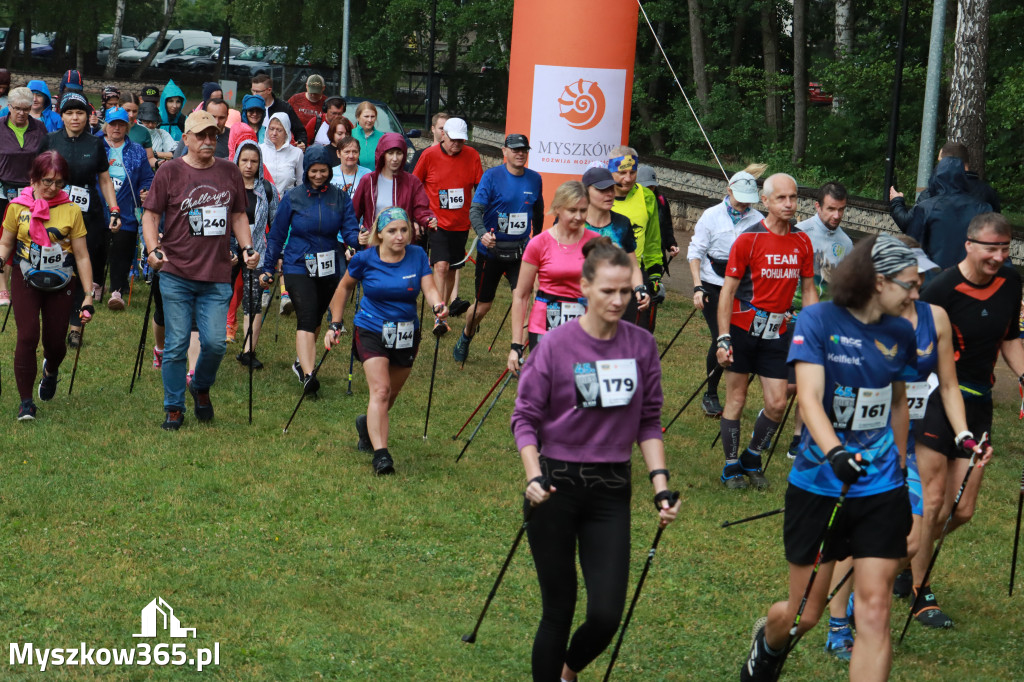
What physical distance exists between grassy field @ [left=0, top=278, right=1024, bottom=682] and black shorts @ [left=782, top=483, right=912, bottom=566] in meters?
1.11

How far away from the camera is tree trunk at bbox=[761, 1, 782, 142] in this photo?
92.4ft

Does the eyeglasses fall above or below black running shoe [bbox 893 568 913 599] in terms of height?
above

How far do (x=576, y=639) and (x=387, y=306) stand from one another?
13.1 ft

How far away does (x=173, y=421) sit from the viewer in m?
9.61

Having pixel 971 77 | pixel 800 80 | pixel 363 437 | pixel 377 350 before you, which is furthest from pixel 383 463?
pixel 800 80

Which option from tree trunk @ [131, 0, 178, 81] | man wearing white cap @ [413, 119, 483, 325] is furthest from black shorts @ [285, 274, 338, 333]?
tree trunk @ [131, 0, 178, 81]

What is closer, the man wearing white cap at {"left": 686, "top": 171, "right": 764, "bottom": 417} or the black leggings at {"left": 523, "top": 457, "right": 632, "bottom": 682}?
the black leggings at {"left": 523, "top": 457, "right": 632, "bottom": 682}

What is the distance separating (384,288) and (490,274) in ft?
11.9

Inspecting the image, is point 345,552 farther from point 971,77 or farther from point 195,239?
point 971,77

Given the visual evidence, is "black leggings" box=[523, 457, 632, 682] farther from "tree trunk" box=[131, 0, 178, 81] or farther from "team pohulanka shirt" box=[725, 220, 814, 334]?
"tree trunk" box=[131, 0, 178, 81]

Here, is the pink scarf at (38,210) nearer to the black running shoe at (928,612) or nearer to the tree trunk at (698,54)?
the black running shoe at (928,612)

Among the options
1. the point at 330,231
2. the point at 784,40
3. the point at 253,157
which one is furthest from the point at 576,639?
the point at 784,40

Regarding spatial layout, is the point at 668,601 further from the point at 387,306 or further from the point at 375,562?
the point at 387,306

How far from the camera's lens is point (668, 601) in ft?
22.7
